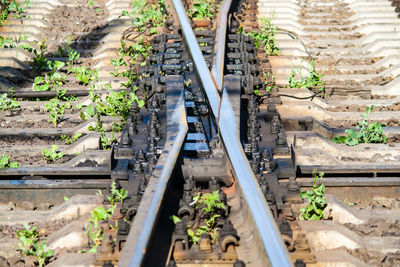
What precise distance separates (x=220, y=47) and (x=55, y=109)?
69.4 inches

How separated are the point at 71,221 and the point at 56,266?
70 centimetres

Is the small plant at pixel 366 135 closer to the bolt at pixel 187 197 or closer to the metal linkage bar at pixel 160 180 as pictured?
the metal linkage bar at pixel 160 180

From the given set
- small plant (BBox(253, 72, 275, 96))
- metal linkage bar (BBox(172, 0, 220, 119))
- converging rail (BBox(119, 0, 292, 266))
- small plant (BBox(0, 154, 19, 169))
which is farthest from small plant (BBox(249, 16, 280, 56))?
small plant (BBox(0, 154, 19, 169))

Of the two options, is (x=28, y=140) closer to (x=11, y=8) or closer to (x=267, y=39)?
(x=267, y=39)

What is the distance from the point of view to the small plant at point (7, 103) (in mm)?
7102

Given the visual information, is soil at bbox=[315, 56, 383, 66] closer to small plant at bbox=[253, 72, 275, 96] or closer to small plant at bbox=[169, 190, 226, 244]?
small plant at bbox=[253, 72, 275, 96]

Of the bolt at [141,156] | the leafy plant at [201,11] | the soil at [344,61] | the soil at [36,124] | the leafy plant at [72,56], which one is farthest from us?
the leafy plant at [201,11]

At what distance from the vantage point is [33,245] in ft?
15.1

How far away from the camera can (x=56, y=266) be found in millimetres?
4324

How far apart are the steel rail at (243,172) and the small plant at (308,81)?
114cm

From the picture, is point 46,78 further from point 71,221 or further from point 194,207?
point 194,207

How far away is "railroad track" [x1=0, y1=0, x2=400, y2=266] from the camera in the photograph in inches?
173

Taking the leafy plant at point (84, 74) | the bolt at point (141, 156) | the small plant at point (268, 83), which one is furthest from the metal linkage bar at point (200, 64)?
the leafy plant at point (84, 74)

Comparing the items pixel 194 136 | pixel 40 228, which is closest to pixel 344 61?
pixel 194 136
